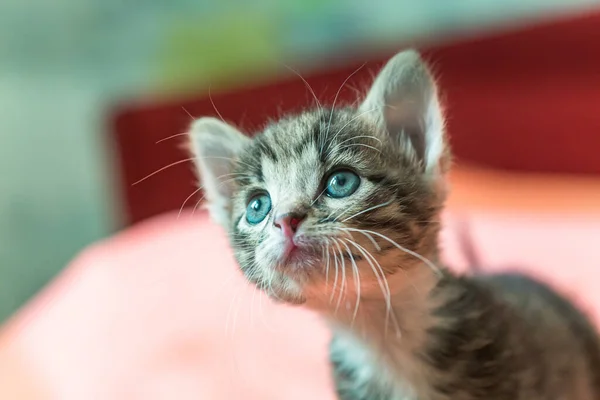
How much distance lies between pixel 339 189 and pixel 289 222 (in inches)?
2.4

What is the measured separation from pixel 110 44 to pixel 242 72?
1.54ft

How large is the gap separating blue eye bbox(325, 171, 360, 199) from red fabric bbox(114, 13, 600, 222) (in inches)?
44.3

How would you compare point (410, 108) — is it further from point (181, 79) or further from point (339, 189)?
point (181, 79)

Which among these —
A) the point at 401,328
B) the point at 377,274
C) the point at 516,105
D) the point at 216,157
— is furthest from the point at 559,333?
the point at 516,105

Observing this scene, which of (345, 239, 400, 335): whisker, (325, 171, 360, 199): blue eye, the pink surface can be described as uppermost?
(325, 171, 360, 199): blue eye

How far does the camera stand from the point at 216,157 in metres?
0.73

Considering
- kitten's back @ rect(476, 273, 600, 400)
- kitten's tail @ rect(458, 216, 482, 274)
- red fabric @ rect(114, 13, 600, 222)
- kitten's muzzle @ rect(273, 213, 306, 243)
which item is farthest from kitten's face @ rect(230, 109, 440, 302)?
red fabric @ rect(114, 13, 600, 222)

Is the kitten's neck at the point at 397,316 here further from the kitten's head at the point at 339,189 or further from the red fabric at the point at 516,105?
the red fabric at the point at 516,105

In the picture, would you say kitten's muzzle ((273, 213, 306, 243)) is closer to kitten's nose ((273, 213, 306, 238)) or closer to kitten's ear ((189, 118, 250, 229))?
kitten's nose ((273, 213, 306, 238))

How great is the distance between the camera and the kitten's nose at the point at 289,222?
0.58 metres

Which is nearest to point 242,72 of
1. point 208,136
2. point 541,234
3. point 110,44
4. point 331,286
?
point 110,44

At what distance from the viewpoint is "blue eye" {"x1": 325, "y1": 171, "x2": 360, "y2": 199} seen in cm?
61

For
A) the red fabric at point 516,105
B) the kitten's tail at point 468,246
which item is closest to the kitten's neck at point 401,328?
the kitten's tail at point 468,246

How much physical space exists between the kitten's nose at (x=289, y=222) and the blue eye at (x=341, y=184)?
40mm
